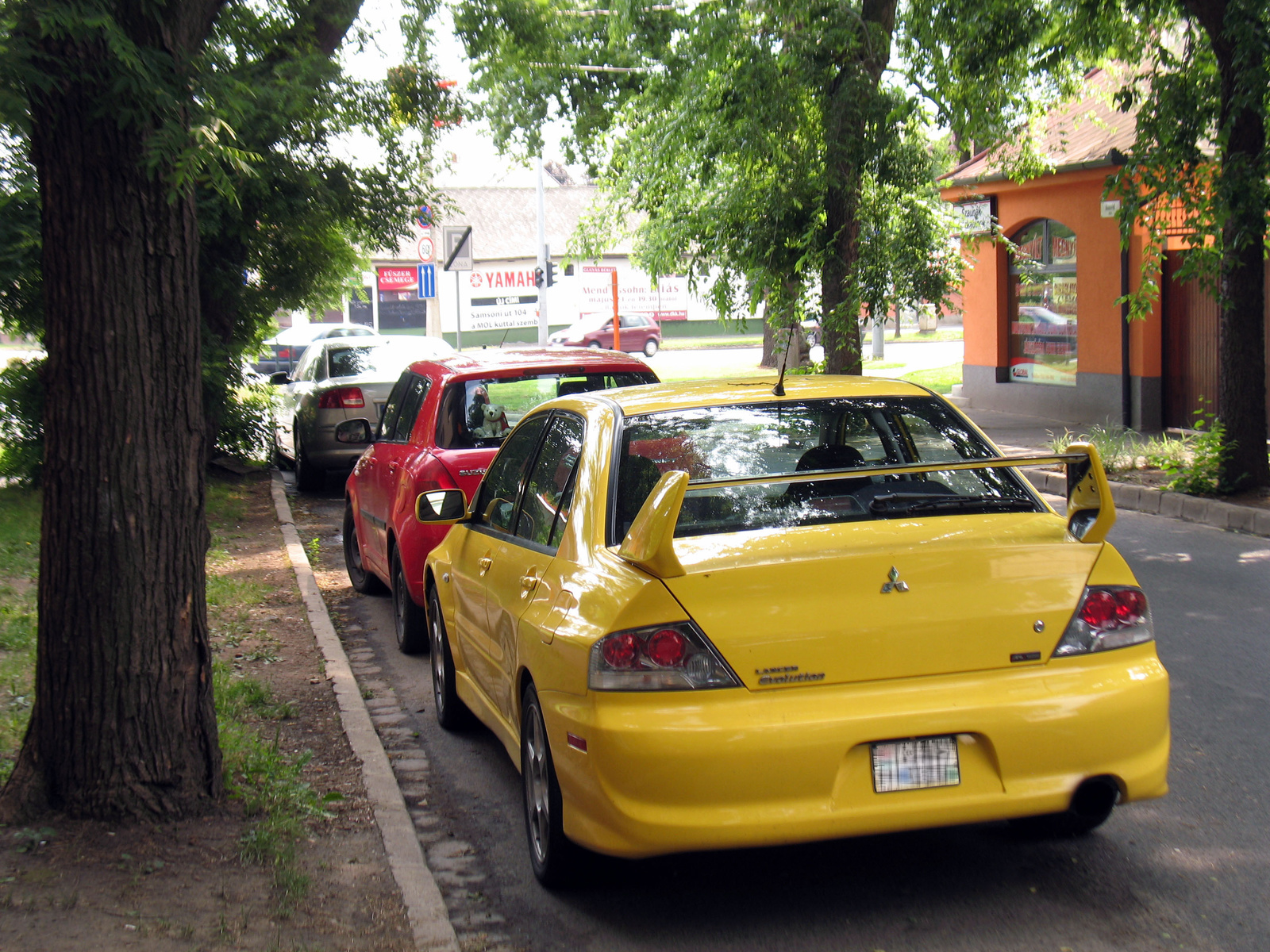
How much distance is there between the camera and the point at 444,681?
6.24m

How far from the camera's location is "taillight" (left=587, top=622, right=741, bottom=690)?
3738mm

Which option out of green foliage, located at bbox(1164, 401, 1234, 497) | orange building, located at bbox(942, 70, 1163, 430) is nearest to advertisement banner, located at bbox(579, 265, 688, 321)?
orange building, located at bbox(942, 70, 1163, 430)

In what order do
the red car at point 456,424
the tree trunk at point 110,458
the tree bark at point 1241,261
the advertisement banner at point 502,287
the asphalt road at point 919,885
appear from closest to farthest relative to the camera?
the asphalt road at point 919,885
the tree trunk at point 110,458
the red car at point 456,424
the tree bark at point 1241,261
the advertisement banner at point 502,287

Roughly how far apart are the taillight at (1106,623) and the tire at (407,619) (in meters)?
4.52

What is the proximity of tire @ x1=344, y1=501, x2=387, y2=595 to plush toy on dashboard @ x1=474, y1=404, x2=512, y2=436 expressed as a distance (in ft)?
7.08

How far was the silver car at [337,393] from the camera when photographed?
14.8 metres

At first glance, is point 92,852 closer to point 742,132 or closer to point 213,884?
point 213,884

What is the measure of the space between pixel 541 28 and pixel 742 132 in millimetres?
2864

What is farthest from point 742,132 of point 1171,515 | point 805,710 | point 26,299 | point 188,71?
point 805,710

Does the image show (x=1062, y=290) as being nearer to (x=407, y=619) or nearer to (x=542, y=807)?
(x=407, y=619)

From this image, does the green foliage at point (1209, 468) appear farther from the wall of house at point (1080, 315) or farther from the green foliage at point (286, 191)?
the green foliage at point (286, 191)

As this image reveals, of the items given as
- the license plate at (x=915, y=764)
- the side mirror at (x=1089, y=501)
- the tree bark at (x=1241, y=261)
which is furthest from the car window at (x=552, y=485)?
the tree bark at (x=1241, y=261)

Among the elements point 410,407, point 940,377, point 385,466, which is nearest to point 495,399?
point 410,407

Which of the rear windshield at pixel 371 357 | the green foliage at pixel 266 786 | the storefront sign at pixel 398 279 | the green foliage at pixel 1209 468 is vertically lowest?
the green foliage at pixel 266 786
